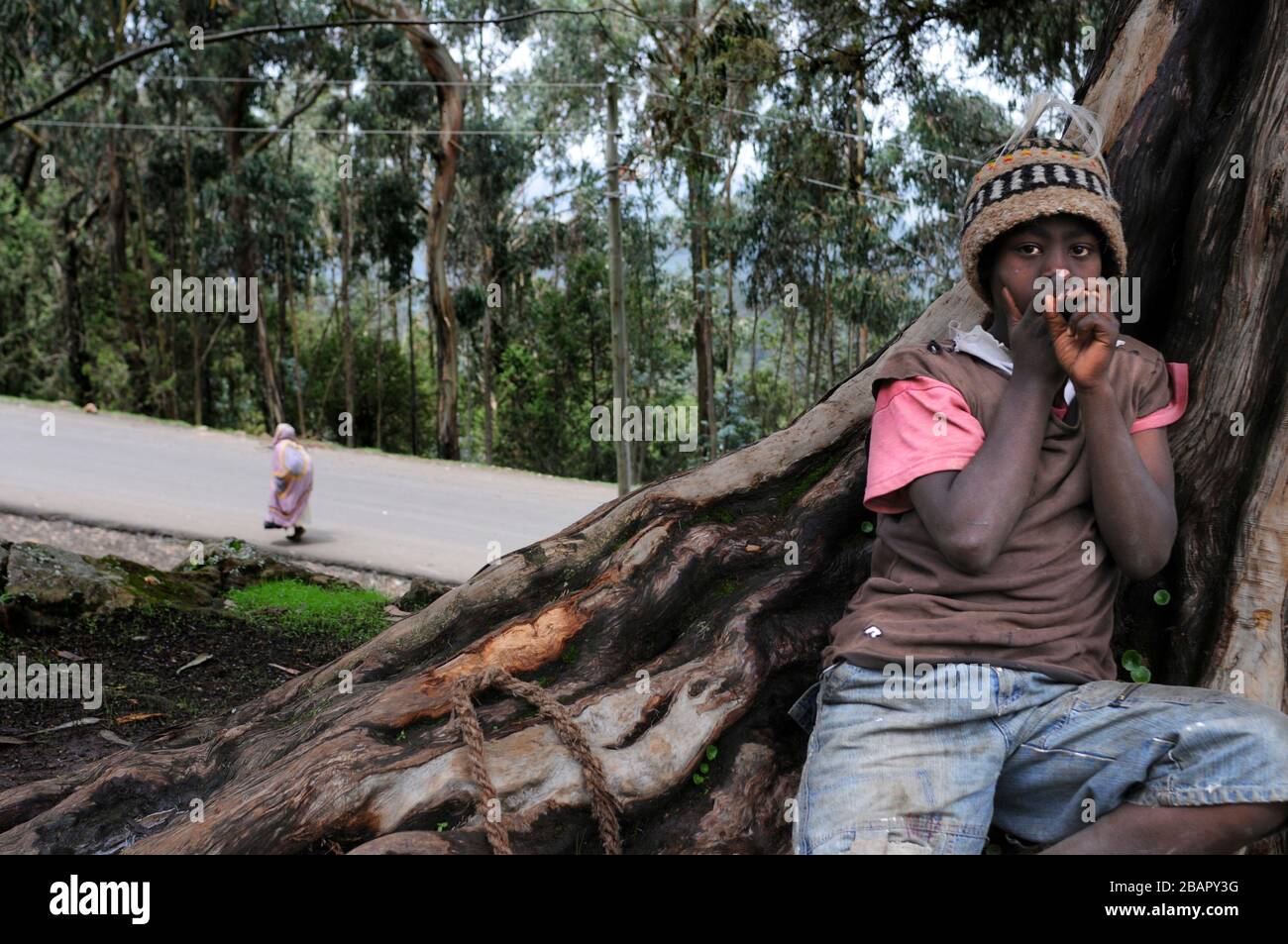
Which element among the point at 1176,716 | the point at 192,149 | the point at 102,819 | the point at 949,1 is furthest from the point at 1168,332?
the point at 192,149

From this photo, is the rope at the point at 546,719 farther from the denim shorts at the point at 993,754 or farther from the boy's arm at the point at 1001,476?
the boy's arm at the point at 1001,476

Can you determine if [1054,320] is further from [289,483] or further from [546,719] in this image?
[289,483]

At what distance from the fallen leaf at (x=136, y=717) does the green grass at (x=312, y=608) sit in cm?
193

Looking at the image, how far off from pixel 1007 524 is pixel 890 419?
346mm

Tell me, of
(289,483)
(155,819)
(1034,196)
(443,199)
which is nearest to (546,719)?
(155,819)

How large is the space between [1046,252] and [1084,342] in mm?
295

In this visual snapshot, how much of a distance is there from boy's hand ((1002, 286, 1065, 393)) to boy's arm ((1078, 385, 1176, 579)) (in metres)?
0.07

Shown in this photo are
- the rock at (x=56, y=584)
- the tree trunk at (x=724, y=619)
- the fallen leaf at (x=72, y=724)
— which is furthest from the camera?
the rock at (x=56, y=584)

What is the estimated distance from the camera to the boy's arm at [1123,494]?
2305 mm

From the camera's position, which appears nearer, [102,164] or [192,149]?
[192,149]

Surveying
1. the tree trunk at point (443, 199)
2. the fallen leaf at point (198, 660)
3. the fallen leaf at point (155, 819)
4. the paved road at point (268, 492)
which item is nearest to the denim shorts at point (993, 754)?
the fallen leaf at point (155, 819)

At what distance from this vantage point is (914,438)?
238 centimetres

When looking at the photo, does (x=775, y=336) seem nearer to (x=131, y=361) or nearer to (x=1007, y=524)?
(x=131, y=361)

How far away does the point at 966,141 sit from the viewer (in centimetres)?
1750
